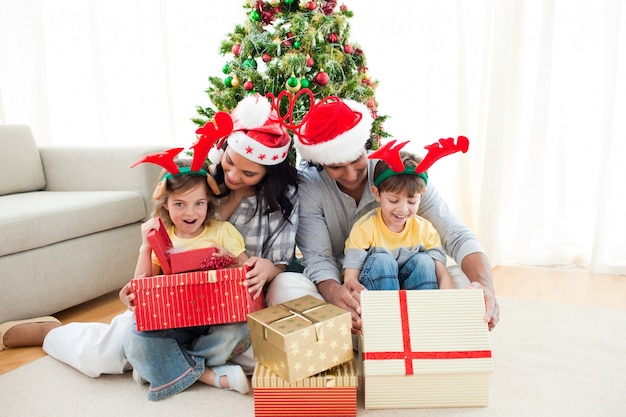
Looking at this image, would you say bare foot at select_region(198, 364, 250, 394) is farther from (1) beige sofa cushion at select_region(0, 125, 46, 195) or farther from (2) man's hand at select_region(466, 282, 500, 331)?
(1) beige sofa cushion at select_region(0, 125, 46, 195)

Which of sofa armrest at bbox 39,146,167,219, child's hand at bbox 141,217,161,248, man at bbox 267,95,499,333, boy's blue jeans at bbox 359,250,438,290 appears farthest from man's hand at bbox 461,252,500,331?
sofa armrest at bbox 39,146,167,219

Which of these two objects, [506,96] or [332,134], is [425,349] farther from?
[506,96]

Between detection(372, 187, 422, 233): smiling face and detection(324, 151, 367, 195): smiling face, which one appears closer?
detection(372, 187, 422, 233): smiling face

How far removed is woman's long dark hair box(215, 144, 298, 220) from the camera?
1.84m

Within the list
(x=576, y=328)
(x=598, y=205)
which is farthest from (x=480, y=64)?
(x=576, y=328)

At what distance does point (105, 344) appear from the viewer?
1.77 metres

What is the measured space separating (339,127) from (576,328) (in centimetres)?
122

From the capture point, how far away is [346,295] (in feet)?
5.57

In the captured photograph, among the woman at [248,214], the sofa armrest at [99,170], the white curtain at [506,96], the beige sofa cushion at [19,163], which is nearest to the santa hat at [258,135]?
the woman at [248,214]

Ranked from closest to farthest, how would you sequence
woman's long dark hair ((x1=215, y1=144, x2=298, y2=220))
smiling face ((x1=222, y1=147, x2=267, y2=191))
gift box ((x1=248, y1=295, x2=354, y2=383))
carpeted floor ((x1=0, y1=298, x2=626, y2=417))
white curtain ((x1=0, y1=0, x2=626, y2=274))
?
gift box ((x1=248, y1=295, x2=354, y2=383)) < carpeted floor ((x1=0, y1=298, x2=626, y2=417)) < smiling face ((x1=222, y1=147, x2=267, y2=191)) < woman's long dark hair ((x1=215, y1=144, x2=298, y2=220)) < white curtain ((x1=0, y1=0, x2=626, y2=274))

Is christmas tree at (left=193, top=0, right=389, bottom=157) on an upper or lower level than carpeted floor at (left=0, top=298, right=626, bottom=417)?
upper

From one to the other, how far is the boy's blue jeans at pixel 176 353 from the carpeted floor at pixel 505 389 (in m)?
0.05

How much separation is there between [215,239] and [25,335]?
87 cm

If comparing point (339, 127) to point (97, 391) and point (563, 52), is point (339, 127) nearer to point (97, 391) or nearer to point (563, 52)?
point (97, 391)
